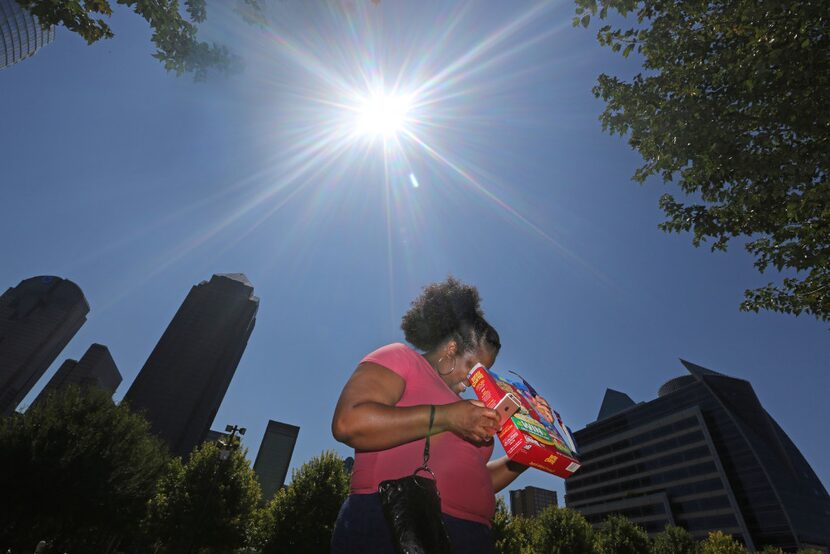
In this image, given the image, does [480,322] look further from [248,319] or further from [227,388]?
[227,388]

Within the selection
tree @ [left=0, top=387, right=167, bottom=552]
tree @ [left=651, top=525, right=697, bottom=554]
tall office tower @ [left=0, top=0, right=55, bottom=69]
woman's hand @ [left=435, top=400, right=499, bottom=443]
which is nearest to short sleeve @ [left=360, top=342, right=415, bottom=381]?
woman's hand @ [left=435, top=400, right=499, bottom=443]

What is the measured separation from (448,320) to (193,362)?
474 feet

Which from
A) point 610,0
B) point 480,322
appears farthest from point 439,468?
point 610,0

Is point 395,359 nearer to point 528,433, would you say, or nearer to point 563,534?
point 528,433

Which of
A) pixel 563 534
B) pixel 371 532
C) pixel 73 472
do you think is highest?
pixel 563 534

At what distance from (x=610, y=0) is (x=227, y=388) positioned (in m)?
174

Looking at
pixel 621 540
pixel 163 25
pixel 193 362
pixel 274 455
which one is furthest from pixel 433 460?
pixel 274 455

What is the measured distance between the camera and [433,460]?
1880 millimetres

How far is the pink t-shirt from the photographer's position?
1800mm

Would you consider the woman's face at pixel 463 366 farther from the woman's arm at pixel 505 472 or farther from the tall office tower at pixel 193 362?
the tall office tower at pixel 193 362

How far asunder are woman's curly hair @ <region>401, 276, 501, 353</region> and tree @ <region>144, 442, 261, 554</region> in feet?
66.2

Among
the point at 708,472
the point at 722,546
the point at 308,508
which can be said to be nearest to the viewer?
the point at 308,508

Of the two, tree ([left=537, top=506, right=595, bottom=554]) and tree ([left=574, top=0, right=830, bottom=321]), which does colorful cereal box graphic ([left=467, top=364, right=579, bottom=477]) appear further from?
tree ([left=537, top=506, right=595, bottom=554])

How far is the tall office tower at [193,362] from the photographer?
11644 centimetres
